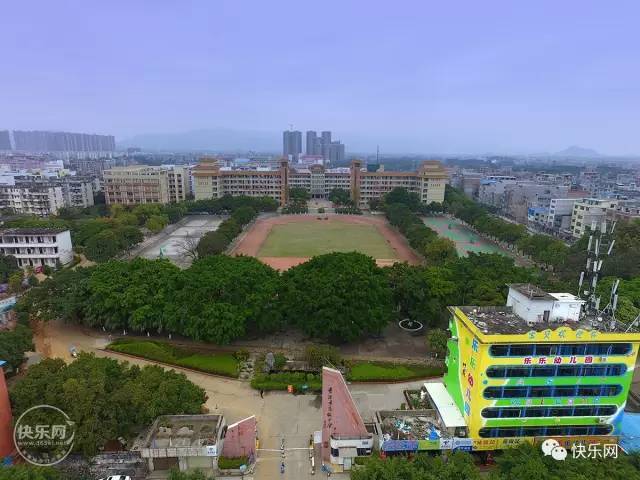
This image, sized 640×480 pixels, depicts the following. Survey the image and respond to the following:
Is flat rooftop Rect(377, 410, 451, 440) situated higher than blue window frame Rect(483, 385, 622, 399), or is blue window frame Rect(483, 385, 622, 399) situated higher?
blue window frame Rect(483, 385, 622, 399)

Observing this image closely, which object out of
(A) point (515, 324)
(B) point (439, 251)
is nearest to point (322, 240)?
(B) point (439, 251)

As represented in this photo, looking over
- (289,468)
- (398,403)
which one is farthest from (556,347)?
(289,468)

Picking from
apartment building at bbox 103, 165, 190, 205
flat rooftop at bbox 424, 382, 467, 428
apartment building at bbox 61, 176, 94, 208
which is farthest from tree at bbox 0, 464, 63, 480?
apartment building at bbox 61, 176, 94, 208

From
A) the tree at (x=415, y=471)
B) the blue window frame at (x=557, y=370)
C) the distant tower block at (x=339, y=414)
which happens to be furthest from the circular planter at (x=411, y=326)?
the tree at (x=415, y=471)

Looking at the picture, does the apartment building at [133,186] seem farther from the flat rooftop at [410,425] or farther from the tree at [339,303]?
the flat rooftop at [410,425]

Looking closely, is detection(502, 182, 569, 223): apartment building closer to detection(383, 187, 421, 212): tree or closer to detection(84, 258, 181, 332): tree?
detection(383, 187, 421, 212): tree

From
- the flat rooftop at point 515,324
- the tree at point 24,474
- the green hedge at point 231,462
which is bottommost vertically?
the green hedge at point 231,462
